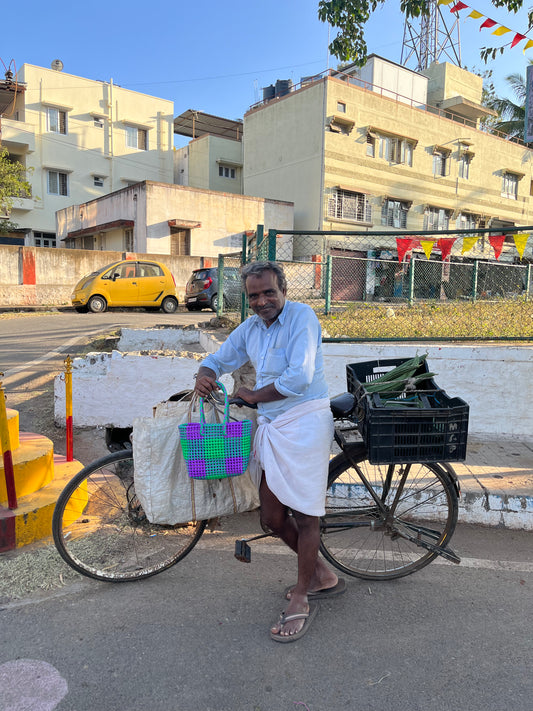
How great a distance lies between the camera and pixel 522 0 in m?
5.25

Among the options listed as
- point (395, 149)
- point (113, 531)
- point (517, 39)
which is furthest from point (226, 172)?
point (113, 531)

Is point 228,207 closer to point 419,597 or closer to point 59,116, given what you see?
point 59,116

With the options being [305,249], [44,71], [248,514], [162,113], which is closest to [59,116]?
[44,71]

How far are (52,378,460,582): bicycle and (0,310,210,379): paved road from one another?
4773 mm

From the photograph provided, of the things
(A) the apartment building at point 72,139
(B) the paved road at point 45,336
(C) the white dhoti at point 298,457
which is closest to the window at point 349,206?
(A) the apartment building at point 72,139

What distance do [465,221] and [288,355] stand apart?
115 ft

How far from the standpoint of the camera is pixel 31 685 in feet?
6.73

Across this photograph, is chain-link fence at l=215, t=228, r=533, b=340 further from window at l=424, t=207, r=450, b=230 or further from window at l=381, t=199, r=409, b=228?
window at l=424, t=207, r=450, b=230

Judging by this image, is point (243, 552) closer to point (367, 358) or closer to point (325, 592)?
point (325, 592)

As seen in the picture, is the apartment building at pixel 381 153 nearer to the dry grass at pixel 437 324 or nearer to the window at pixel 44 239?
the window at pixel 44 239

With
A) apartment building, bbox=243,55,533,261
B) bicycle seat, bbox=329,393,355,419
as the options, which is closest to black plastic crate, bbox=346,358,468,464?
bicycle seat, bbox=329,393,355,419

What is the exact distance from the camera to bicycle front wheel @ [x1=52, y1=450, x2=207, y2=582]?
270 cm

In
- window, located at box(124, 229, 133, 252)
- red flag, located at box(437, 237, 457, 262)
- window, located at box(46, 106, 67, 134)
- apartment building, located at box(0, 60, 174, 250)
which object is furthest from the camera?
window, located at box(46, 106, 67, 134)

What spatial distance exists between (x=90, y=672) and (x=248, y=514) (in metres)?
1.70
